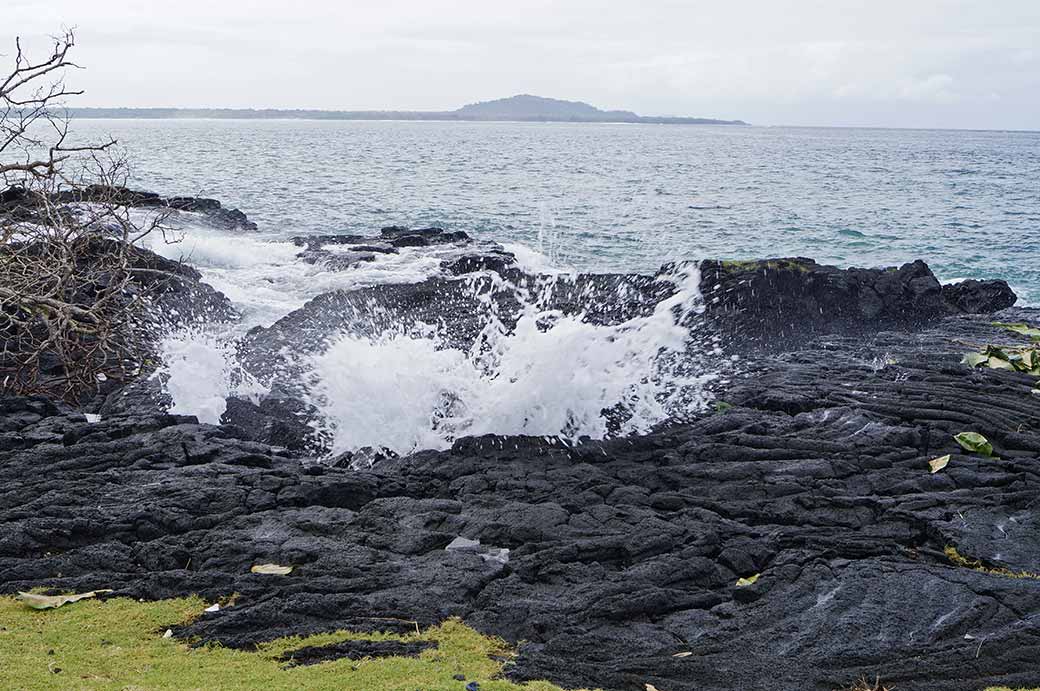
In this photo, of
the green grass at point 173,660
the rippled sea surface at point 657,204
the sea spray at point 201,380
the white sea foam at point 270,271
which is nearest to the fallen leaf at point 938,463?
the green grass at point 173,660

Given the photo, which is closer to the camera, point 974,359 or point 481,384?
point 481,384

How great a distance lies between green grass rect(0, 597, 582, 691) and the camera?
20.1ft

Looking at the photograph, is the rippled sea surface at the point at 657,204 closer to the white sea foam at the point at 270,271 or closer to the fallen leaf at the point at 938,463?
the white sea foam at the point at 270,271

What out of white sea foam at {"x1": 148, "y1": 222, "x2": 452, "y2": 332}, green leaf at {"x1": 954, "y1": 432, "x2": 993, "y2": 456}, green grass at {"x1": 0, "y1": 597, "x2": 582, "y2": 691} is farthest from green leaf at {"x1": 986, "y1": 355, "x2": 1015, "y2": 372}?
white sea foam at {"x1": 148, "y1": 222, "x2": 452, "y2": 332}

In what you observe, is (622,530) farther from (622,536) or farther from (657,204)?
(657,204)

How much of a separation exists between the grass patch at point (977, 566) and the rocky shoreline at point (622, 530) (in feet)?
0.11

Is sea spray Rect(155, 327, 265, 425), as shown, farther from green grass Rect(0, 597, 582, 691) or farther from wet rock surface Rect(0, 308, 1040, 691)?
green grass Rect(0, 597, 582, 691)

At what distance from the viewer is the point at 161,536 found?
866cm

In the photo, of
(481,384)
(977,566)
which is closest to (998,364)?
(977,566)

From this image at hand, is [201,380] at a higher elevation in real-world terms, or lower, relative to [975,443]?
lower

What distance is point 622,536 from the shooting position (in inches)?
328

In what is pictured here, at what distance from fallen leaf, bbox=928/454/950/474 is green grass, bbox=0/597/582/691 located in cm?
547

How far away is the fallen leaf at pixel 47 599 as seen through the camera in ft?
24.1

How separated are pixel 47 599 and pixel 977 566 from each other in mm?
7498
